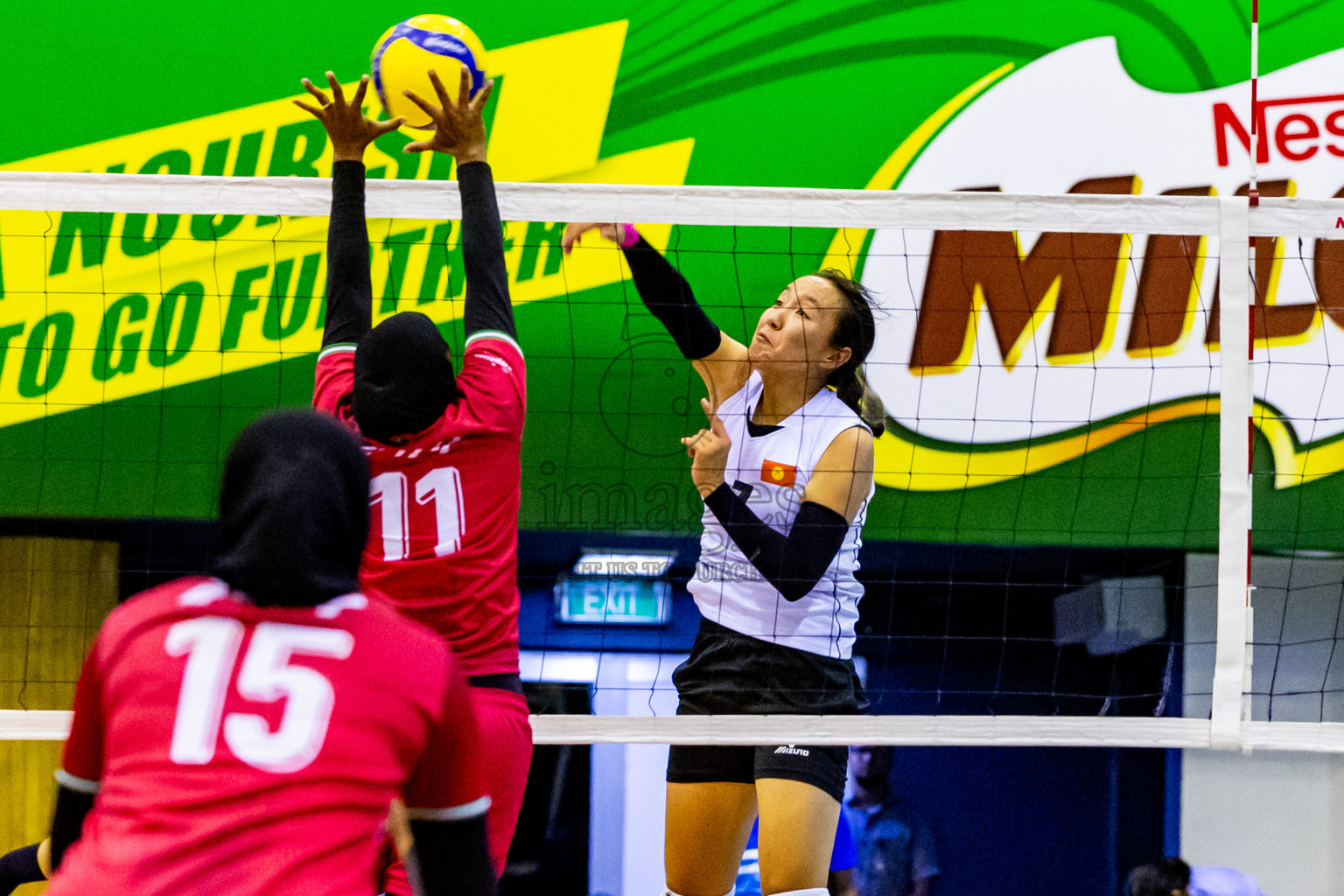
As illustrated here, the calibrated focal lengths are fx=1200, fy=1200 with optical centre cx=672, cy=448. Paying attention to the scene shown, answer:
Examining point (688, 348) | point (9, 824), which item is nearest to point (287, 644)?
point (688, 348)

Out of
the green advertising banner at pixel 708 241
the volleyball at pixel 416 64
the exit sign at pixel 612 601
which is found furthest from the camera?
the exit sign at pixel 612 601

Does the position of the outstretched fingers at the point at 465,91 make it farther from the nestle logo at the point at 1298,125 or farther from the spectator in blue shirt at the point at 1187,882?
the spectator in blue shirt at the point at 1187,882

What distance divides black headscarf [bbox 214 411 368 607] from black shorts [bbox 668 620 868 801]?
2202mm

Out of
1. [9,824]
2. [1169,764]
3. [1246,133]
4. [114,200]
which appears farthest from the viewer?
[1169,764]

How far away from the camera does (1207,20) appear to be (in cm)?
467

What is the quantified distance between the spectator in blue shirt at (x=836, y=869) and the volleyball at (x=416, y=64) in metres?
2.88

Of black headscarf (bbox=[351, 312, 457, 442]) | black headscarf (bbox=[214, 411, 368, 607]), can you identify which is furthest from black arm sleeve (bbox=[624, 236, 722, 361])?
black headscarf (bbox=[214, 411, 368, 607])

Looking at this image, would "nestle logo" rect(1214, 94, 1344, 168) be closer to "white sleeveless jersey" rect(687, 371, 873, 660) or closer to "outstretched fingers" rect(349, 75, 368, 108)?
"white sleeveless jersey" rect(687, 371, 873, 660)

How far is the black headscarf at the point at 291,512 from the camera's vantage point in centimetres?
146

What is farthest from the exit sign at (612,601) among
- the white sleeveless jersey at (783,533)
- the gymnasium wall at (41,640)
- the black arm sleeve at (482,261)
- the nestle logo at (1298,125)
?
the nestle logo at (1298,125)

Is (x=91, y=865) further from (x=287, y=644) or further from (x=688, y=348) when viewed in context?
(x=688, y=348)

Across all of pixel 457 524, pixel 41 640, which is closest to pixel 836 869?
pixel 457 524

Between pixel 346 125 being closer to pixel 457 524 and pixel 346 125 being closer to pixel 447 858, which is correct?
pixel 457 524

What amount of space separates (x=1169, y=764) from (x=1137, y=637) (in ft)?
2.69
